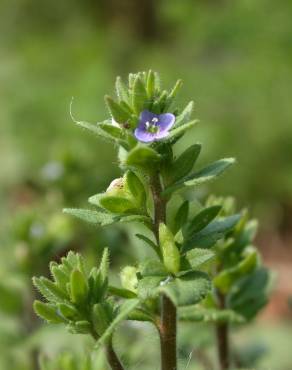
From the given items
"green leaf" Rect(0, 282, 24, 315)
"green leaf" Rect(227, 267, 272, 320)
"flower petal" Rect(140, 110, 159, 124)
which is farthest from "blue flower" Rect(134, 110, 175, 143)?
"green leaf" Rect(0, 282, 24, 315)

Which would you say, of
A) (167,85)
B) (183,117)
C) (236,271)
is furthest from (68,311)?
(167,85)

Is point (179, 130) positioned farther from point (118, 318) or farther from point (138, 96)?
point (118, 318)

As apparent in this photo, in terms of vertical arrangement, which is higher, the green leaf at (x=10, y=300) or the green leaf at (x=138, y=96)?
the green leaf at (x=10, y=300)

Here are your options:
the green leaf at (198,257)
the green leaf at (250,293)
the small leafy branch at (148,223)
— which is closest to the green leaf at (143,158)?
the small leafy branch at (148,223)

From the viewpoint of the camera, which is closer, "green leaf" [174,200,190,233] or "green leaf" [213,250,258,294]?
"green leaf" [174,200,190,233]

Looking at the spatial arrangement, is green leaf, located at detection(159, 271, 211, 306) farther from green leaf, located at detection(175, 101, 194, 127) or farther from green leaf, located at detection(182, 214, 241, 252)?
green leaf, located at detection(175, 101, 194, 127)

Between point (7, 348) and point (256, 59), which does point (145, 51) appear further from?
point (7, 348)

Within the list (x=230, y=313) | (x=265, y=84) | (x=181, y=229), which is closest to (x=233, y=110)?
(x=265, y=84)

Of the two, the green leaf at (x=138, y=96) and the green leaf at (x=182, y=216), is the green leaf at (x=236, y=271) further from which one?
the green leaf at (x=138, y=96)
